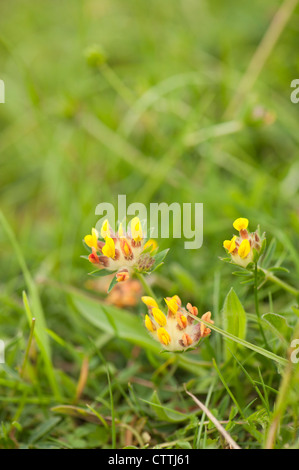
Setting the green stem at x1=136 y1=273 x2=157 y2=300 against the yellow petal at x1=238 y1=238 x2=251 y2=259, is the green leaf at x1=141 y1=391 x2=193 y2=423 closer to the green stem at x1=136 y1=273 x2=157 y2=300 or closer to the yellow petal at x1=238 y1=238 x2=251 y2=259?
the green stem at x1=136 y1=273 x2=157 y2=300

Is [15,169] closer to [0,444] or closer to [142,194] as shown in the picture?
[142,194]

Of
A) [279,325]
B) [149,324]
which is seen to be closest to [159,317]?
[149,324]

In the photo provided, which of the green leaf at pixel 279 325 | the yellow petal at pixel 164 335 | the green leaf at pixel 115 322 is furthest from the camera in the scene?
the green leaf at pixel 115 322

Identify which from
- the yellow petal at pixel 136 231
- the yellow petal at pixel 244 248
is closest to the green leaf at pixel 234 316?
the yellow petal at pixel 244 248

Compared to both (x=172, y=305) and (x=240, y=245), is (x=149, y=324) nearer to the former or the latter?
(x=172, y=305)

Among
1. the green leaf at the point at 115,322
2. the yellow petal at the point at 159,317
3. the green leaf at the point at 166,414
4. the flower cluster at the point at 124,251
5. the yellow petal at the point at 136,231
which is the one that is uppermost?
the yellow petal at the point at 136,231

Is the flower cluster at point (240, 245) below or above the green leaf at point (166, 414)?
above

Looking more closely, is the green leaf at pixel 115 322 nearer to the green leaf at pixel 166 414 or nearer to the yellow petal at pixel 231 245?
the green leaf at pixel 166 414
